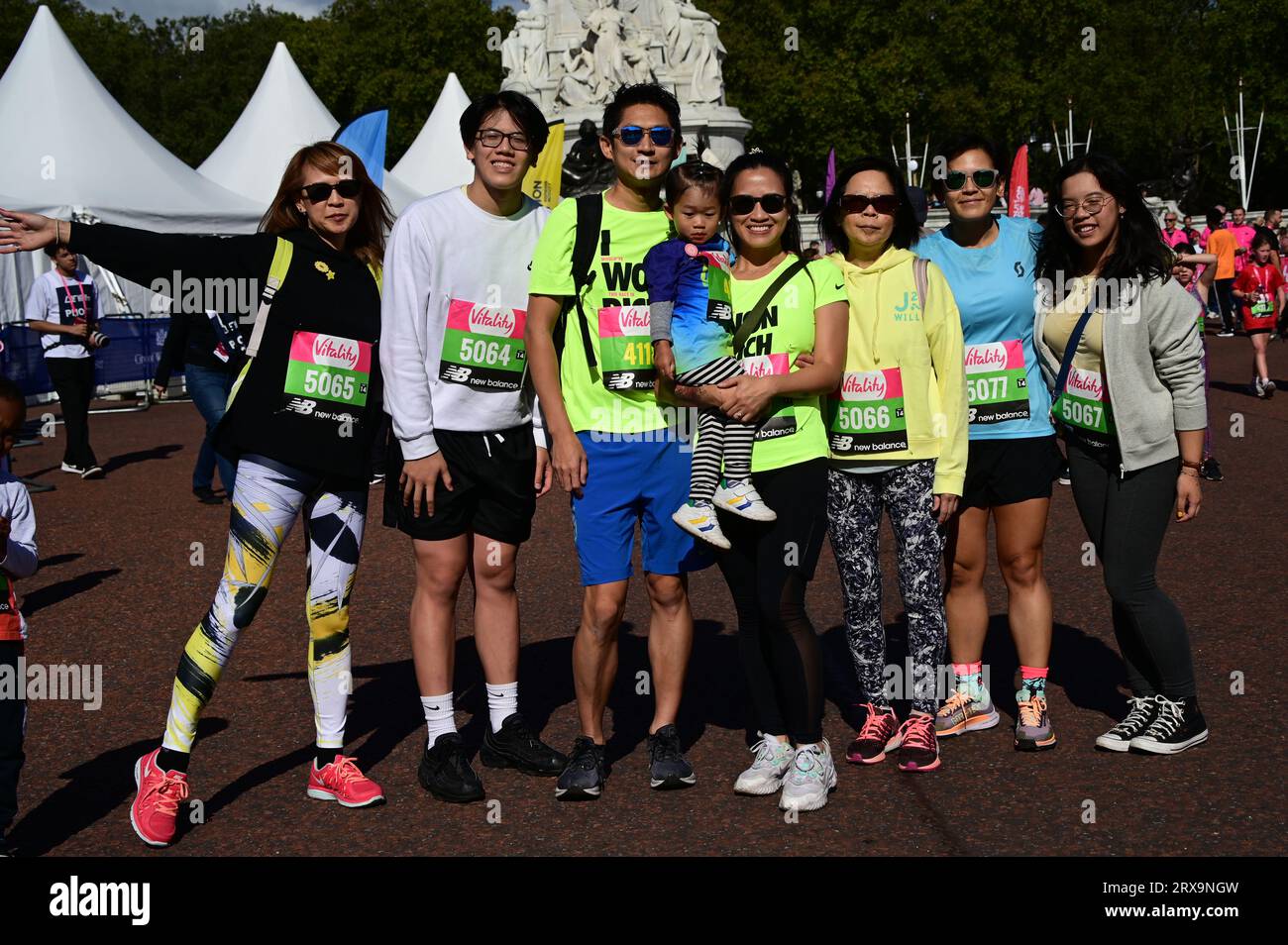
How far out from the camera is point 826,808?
4.75 meters

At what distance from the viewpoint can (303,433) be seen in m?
4.77

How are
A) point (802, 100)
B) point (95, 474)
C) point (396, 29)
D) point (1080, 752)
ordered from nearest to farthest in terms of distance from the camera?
point (1080, 752)
point (95, 474)
point (802, 100)
point (396, 29)

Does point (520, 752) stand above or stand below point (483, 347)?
below

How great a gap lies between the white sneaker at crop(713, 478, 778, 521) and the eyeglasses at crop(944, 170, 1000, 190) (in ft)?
4.88

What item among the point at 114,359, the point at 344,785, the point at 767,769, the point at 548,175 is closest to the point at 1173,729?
the point at 767,769

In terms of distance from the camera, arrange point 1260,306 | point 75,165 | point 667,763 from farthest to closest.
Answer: point 75,165 < point 1260,306 < point 667,763

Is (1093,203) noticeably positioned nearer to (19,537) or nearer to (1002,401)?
(1002,401)

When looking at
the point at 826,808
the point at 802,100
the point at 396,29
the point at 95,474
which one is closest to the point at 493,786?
the point at 826,808

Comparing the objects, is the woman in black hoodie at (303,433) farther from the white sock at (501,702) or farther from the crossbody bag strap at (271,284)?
the white sock at (501,702)

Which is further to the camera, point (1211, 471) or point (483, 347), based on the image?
point (1211, 471)

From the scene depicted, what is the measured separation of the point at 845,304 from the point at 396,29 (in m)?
60.9

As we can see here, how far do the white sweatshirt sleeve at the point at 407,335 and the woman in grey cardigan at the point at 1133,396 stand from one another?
2241mm

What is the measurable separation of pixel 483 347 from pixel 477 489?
0.48 m
